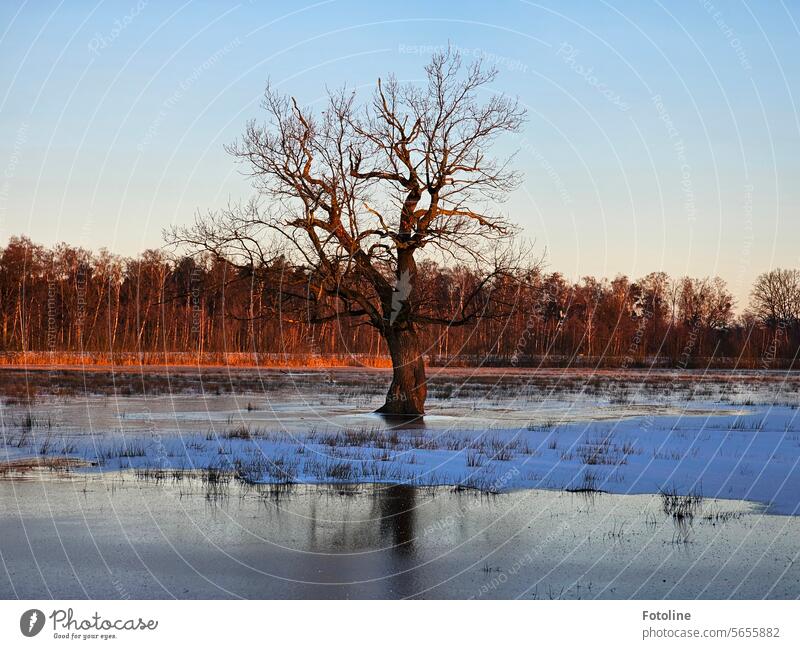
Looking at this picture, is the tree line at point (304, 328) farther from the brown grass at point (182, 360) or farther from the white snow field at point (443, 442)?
the white snow field at point (443, 442)

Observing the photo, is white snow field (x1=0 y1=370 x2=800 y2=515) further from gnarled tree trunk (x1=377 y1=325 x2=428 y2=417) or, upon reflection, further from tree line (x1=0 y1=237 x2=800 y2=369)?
tree line (x1=0 y1=237 x2=800 y2=369)

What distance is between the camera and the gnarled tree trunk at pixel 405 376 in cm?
2686

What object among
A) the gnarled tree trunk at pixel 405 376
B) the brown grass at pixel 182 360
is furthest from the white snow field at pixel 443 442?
the brown grass at pixel 182 360

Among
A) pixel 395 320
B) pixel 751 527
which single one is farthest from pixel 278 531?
pixel 395 320

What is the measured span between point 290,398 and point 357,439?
16.1 m

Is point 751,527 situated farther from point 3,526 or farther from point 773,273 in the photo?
point 773,273

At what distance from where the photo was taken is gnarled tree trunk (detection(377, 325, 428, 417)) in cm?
2686

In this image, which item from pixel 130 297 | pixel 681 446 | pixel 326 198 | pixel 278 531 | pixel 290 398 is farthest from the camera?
pixel 130 297

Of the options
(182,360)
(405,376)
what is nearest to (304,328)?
(182,360)

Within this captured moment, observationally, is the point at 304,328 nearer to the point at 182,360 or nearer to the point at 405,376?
the point at 182,360

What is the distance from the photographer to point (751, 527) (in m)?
11.7

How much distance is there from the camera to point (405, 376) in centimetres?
2700

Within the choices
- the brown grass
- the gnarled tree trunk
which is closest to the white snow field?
the gnarled tree trunk
